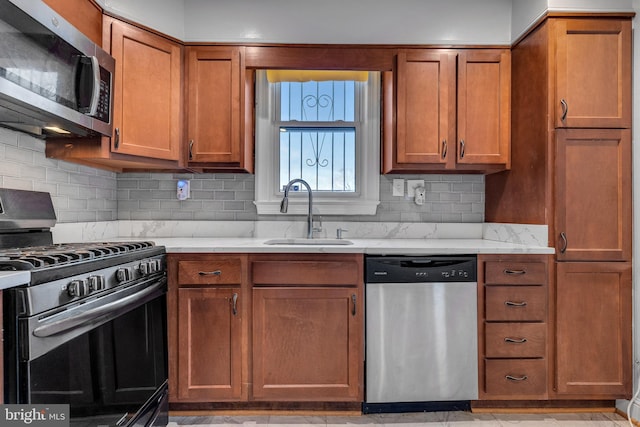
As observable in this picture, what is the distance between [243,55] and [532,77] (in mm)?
1653

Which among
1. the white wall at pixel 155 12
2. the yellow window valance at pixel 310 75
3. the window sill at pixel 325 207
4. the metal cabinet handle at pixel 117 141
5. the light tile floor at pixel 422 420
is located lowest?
the light tile floor at pixel 422 420

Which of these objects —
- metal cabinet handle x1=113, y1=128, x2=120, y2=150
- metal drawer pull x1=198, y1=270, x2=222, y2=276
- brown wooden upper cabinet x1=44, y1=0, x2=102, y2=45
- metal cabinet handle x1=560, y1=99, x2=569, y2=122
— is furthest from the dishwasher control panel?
brown wooden upper cabinet x1=44, y1=0, x2=102, y2=45

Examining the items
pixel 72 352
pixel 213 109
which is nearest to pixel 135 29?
pixel 213 109

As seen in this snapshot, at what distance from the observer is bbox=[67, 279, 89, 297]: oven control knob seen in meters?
1.32

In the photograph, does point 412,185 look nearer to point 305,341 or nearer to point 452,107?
point 452,107

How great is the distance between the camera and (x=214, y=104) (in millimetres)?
2385

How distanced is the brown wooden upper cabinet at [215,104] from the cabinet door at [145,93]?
8 centimetres

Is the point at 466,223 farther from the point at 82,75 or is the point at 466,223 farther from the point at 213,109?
the point at 82,75

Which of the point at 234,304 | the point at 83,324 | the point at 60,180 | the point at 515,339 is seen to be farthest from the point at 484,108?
the point at 60,180

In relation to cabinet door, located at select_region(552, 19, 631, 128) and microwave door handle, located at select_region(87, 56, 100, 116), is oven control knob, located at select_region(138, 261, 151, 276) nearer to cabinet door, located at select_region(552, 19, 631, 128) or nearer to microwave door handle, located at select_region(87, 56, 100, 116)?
microwave door handle, located at select_region(87, 56, 100, 116)

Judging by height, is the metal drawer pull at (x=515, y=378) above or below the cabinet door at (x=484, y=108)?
below

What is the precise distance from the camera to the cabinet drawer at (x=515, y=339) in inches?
82.0

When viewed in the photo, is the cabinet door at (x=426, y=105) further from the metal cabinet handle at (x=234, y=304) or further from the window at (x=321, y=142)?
the metal cabinet handle at (x=234, y=304)

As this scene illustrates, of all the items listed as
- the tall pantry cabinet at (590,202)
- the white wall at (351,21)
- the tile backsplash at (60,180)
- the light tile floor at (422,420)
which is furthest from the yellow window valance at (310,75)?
the light tile floor at (422,420)
